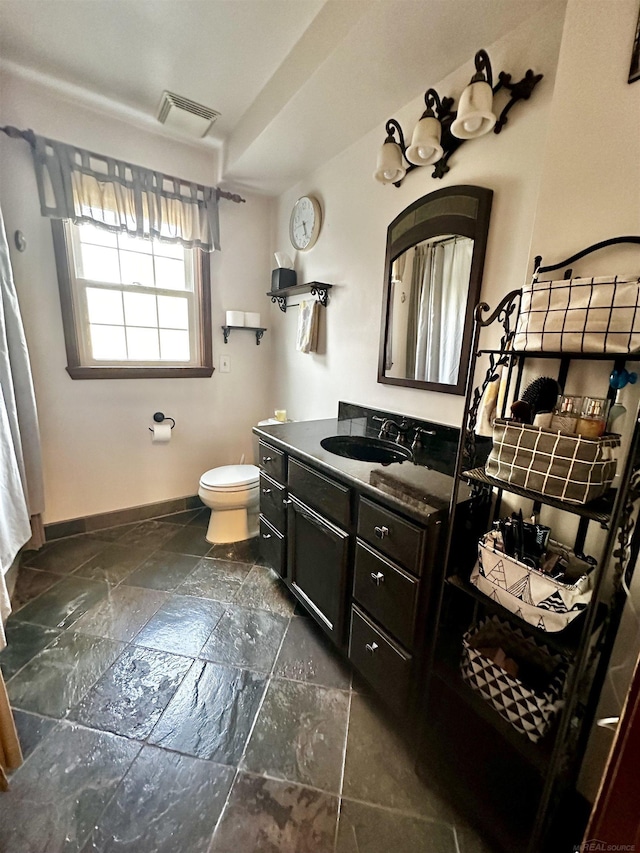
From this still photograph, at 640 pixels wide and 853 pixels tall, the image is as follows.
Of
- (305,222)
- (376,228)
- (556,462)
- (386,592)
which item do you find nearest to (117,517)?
(386,592)

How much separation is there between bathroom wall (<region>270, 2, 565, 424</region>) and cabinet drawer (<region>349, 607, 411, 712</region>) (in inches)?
36.1

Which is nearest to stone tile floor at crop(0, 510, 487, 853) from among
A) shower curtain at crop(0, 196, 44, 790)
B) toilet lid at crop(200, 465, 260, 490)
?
shower curtain at crop(0, 196, 44, 790)

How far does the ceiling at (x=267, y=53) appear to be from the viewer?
1.24 m

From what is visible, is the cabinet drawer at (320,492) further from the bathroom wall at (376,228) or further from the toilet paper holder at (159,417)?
the toilet paper holder at (159,417)

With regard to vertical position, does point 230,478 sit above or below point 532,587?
below

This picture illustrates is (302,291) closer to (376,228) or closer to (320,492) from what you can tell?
(376,228)

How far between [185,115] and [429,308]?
1819 millimetres

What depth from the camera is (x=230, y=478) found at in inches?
91.4

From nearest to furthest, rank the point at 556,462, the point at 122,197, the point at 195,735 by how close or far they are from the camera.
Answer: the point at 556,462
the point at 195,735
the point at 122,197

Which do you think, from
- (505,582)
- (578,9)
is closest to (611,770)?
(505,582)

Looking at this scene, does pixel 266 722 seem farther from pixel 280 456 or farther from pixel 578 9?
pixel 578 9

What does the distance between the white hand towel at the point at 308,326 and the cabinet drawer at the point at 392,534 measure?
4.43 feet

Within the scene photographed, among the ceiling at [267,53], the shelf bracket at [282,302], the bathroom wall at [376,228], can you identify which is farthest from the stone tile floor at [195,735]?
the ceiling at [267,53]

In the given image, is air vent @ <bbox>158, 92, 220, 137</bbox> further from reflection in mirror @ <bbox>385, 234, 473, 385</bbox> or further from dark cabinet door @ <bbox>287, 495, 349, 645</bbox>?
dark cabinet door @ <bbox>287, 495, 349, 645</bbox>
